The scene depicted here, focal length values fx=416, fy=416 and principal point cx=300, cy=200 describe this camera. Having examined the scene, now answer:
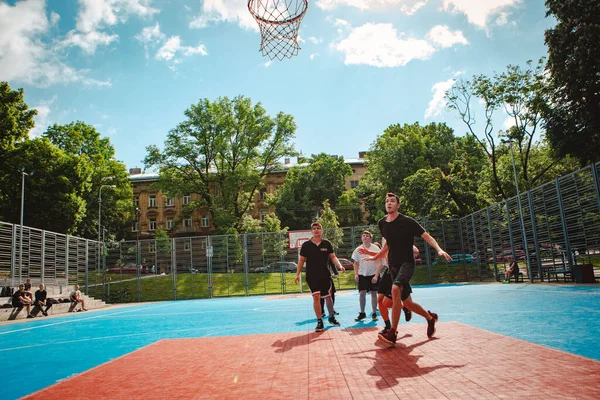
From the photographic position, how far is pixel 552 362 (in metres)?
4.45

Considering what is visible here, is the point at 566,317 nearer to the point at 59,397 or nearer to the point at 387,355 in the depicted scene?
the point at 387,355

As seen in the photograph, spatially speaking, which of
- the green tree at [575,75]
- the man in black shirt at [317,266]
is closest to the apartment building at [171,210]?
the green tree at [575,75]

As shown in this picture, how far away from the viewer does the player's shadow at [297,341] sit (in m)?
6.39

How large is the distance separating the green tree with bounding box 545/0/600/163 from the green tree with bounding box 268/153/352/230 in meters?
34.7

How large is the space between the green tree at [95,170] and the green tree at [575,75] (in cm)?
3687

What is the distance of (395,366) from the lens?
15.7 ft

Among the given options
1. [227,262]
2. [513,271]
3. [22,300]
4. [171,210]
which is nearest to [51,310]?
[22,300]

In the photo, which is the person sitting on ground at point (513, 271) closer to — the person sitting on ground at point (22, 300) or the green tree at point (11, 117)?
the person sitting on ground at point (22, 300)

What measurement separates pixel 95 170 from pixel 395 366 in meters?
43.5

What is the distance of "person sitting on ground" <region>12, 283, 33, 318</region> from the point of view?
17.0m

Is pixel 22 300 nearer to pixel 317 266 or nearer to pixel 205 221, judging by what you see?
pixel 317 266

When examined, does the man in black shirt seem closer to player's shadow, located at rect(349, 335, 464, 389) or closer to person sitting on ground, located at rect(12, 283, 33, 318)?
player's shadow, located at rect(349, 335, 464, 389)

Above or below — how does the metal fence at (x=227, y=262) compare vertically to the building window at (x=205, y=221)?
below

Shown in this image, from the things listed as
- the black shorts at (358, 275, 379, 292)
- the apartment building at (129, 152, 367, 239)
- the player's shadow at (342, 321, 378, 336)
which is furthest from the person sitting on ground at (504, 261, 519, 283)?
the apartment building at (129, 152, 367, 239)
